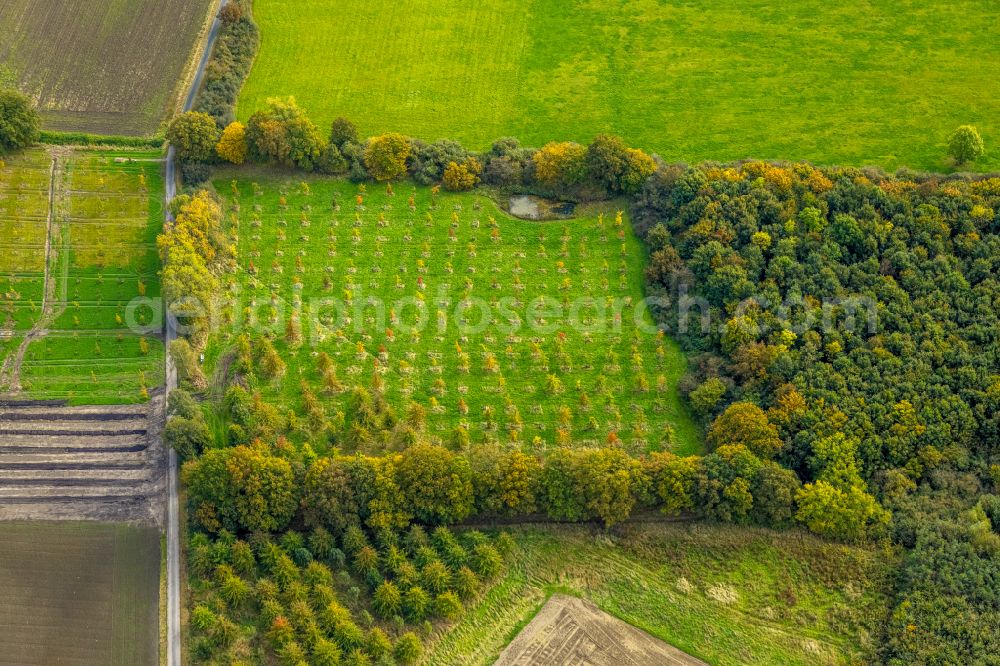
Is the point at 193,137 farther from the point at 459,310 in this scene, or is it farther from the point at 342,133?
the point at 459,310

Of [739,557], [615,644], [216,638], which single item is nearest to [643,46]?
[739,557]

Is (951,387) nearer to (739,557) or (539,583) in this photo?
(739,557)

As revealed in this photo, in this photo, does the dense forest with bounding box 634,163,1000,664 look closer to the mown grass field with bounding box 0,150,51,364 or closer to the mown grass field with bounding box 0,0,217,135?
the mown grass field with bounding box 0,0,217,135

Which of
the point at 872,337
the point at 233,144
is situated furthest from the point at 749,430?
the point at 233,144

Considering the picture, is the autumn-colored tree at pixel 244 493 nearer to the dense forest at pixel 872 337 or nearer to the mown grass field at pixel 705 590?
the mown grass field at pixel 705 590

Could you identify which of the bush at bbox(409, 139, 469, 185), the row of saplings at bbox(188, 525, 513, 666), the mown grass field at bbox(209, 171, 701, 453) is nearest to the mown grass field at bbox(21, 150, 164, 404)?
the mown grass field at bbox(209, 171, 701, 453)

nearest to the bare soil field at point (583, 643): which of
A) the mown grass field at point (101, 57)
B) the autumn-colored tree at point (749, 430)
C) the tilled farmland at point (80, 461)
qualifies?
the autumn-colored tree at point (749, 430)
